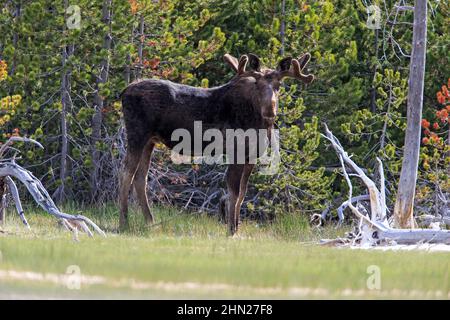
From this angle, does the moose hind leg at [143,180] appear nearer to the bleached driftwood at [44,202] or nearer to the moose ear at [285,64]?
the bleached driftwood at [44,202]

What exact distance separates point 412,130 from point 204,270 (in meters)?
6.71

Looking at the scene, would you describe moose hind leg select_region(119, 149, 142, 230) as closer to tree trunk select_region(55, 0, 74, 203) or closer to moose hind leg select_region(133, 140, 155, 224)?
moose hind leg select_region(133, 140, 155, 224)

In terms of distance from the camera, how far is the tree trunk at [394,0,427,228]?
17.5 meters

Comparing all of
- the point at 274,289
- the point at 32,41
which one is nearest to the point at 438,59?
the point at 32,41

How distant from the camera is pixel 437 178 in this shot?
22469mm

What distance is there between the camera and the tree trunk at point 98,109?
2462 centimetres

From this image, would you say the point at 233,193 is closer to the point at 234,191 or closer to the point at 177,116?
the point at 234,191

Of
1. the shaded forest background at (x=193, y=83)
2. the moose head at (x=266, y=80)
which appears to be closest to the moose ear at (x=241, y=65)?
the moose head at (x=266, y=80)

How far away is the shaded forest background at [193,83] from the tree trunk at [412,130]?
5.24 m

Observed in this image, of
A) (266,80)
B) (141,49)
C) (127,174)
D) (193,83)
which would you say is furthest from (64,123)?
(266,80)

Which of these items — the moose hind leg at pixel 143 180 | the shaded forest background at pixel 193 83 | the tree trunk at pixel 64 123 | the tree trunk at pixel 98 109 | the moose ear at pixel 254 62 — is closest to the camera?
the moose ear at pixel 254 62

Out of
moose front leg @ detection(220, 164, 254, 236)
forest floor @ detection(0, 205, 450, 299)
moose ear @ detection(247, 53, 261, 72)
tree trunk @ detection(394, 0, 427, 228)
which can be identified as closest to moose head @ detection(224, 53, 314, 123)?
moose ear @ detection(247, 53, 261, 72)

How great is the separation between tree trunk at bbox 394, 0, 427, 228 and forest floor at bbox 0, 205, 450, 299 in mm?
2743

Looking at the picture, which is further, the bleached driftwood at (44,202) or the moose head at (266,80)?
the moose head at (266,80)
